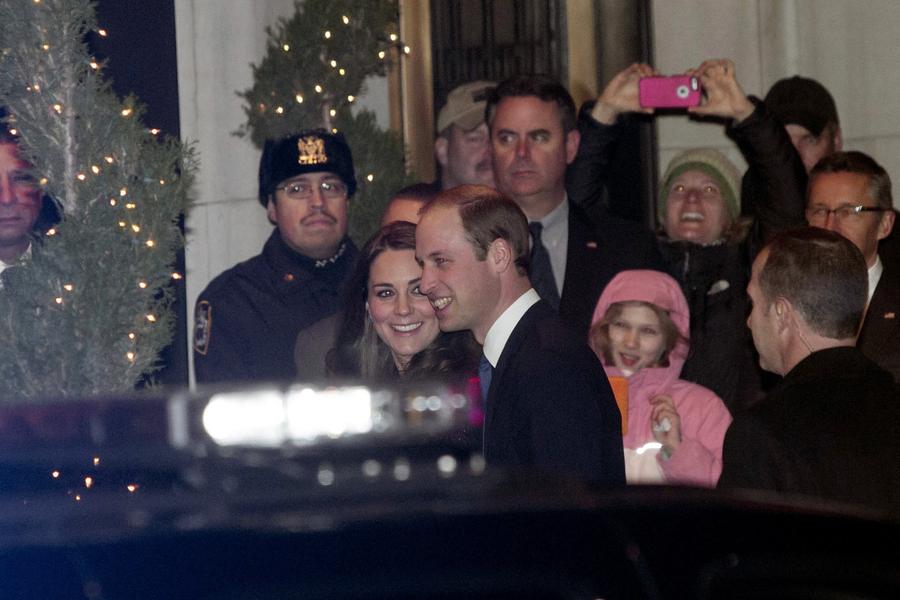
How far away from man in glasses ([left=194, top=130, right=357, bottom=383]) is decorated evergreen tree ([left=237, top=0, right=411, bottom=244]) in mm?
634

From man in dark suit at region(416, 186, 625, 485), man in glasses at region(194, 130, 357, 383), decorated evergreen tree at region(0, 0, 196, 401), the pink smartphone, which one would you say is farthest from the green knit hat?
man in dark suit at region(416, 186, 625, 485)

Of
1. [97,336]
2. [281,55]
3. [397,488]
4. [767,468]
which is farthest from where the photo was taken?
[281,55]

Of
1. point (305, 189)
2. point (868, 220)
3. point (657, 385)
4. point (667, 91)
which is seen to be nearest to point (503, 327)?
point (657, 385)

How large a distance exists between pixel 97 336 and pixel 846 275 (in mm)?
2705

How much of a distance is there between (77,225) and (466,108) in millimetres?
2791

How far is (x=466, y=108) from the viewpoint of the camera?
7.60 m

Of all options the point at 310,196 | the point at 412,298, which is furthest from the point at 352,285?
the point at 310,196

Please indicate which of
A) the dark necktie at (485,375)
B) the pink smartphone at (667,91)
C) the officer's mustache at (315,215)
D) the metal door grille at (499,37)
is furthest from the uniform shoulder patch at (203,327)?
the metal door grille at (499,37)

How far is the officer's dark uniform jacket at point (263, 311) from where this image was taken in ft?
21.3

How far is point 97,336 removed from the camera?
17.4ft

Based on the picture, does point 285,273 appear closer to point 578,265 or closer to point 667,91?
point 578,265

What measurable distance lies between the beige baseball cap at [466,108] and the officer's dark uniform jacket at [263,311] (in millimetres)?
1022

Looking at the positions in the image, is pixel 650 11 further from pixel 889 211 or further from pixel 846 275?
pixel 846 275

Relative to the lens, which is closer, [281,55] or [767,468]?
[767,468]
